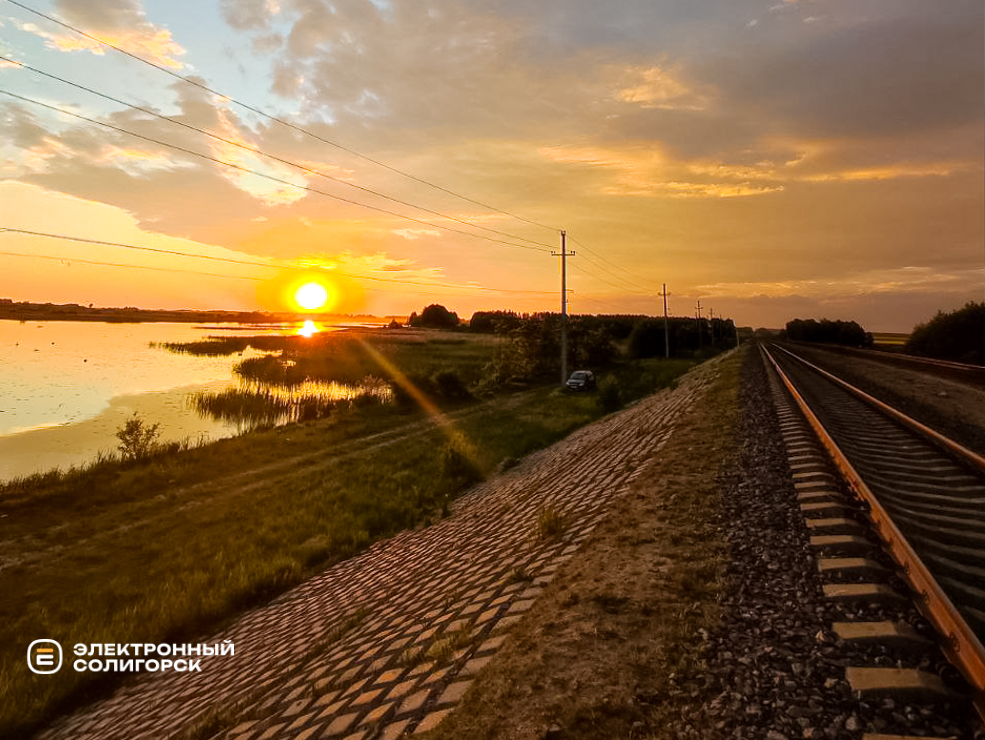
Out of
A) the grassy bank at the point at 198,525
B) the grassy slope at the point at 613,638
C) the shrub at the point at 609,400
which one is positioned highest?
the grassy slope at the point at 613,638

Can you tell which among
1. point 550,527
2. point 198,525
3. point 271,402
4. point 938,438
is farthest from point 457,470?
point 271,402

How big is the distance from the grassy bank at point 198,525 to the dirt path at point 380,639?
97 centimetres

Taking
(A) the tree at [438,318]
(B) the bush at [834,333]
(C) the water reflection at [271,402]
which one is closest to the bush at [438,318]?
(A) the tree at [438,318]

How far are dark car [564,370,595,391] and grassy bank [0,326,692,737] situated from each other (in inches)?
471

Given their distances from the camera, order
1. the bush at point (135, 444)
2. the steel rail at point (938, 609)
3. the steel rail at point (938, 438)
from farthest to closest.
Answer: the bush at point (135, 444), the steel rail at point (938, 438), the steel rail at point (938, 609)

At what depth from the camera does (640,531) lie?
7.25 metres

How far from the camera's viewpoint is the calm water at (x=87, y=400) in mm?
27453

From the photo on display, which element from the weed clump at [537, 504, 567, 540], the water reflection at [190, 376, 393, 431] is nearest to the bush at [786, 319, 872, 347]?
the water reflection at [190, 376, 393, 431]

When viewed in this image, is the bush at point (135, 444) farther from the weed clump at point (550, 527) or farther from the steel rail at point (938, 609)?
the steel rail at point (938, 609)

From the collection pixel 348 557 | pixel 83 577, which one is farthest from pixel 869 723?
pixel 83 577

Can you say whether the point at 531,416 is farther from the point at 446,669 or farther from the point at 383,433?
the point at 446,669

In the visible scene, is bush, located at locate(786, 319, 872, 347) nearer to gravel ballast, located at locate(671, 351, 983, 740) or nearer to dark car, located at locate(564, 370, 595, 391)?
dark car, located at locate(564, 370, 595, 391)

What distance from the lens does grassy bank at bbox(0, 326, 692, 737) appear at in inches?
405

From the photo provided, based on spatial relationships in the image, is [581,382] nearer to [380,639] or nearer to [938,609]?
[380,639]
